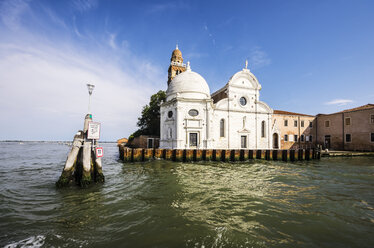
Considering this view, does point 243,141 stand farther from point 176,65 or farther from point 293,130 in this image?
point 176,65

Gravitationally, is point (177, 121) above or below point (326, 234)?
above

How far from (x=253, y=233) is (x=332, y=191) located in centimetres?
602

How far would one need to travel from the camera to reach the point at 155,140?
1006 inches

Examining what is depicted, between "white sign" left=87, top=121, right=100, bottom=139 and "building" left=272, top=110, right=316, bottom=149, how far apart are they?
2534 cm

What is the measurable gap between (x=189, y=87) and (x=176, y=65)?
57.9ft

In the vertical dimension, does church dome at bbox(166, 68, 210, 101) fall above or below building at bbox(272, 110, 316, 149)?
above

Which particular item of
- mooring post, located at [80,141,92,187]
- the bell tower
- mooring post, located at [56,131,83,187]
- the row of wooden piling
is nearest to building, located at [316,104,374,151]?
the row of wooden piling

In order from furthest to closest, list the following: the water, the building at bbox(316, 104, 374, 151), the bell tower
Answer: the bell tower
the building at bbox(316, 104, 374, 151)
the water

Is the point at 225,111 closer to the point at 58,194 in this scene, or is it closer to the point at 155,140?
the point at 155,140

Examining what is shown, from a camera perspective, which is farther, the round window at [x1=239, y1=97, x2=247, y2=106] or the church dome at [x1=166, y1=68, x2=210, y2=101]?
the round window at [x1=239, y1=97, x2=247, y2=106]

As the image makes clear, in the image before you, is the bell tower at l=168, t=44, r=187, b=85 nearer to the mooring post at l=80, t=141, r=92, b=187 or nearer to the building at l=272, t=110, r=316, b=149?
the building at l=272, t=110, r=316, b=149

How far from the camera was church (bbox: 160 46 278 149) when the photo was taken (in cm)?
1945

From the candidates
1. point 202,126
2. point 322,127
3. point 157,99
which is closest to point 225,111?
point 202,126

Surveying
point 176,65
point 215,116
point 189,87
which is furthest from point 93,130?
point 176,65
